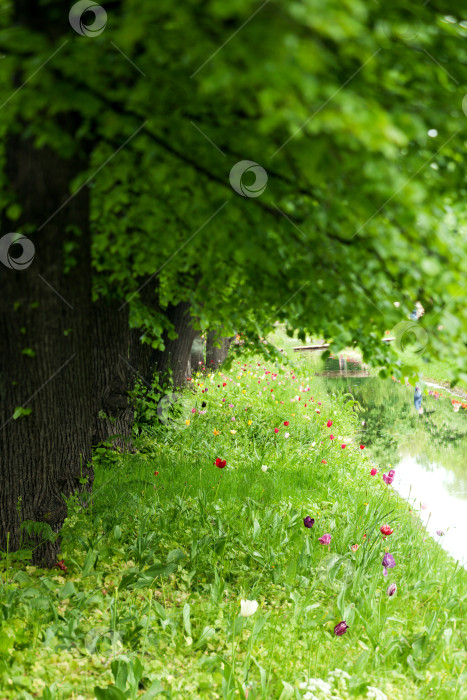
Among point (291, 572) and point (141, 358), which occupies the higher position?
point (141, 358)

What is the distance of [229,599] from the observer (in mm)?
3891

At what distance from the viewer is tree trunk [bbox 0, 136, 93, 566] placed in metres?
2.93

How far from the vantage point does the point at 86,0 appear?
2.36 meters

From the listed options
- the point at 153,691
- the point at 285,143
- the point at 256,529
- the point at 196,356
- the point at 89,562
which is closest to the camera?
the point at 285,143

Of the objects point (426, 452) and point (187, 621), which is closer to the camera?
point (187, 621)

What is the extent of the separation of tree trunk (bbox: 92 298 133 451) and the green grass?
0.65 m

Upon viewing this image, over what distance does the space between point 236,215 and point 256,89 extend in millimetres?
813

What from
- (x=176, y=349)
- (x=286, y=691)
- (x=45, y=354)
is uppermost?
(x=45, y=354)

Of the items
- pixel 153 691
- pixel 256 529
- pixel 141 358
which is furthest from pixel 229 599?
pixel 141 358

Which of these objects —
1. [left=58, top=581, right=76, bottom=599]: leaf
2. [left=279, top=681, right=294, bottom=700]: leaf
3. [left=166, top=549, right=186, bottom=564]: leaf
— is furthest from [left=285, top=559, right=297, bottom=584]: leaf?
[left=58, top=581, right=76, bottom=599]: leaf

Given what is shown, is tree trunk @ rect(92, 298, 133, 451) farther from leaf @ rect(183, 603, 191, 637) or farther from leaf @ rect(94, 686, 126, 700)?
leaf @ rect(94, 686, 126, 700)

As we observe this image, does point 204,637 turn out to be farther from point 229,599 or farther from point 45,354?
point 45,354

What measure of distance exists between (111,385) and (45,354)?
3.38 metres

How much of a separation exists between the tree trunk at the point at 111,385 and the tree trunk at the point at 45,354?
6.88 ft
